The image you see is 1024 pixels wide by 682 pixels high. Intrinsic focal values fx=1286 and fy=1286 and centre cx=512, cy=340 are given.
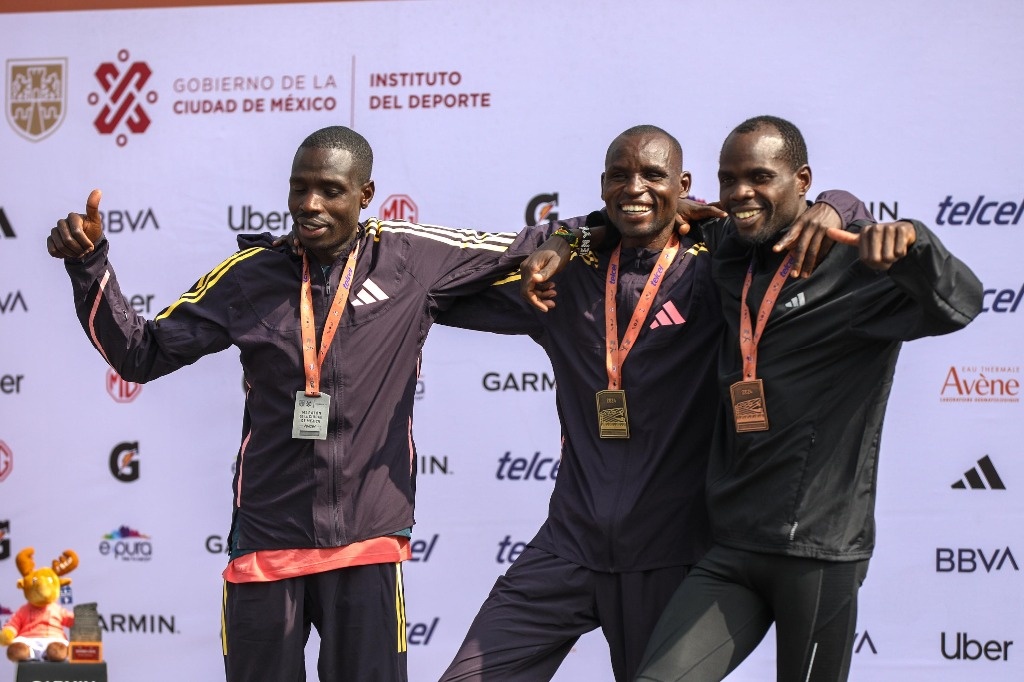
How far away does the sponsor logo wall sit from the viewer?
4781mm

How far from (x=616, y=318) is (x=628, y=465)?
380 mm

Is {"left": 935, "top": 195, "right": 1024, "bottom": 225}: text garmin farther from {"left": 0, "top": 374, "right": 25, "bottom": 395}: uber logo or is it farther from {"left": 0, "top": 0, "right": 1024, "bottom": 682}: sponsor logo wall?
{"left": 0, "top": 374, "right": 25, "bottom": 395}: uber logo

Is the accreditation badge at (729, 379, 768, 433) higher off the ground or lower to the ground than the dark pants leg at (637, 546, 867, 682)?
higher

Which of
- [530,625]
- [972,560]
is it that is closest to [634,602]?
[530,625]

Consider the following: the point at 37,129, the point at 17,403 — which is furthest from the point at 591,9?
the point at 17,403

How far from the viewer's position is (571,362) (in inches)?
133

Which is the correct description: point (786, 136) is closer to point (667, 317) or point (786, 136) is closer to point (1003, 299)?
point (667, 317)

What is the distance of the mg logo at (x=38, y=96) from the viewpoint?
535cm

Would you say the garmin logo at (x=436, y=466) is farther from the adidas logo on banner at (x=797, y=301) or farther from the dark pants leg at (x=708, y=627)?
the adidas logo on banner at (x=797, y=301)

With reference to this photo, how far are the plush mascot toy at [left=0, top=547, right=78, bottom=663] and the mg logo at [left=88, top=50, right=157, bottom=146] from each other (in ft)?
5.91

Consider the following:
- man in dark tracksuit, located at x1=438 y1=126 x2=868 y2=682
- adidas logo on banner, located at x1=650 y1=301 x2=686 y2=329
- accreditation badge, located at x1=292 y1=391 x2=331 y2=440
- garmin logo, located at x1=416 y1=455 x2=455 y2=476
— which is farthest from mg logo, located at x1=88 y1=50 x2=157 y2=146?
adidas logo on banner, located at x1=650 y1=301 x2=686 y2=329

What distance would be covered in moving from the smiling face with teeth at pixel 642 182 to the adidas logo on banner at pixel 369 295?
665 millimetres

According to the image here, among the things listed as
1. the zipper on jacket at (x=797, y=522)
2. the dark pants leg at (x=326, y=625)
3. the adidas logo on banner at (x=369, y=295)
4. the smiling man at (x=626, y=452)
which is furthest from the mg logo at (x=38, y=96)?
the zipper on jacket at (x=797, y=522)

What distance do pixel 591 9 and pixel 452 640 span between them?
2.53 meters
